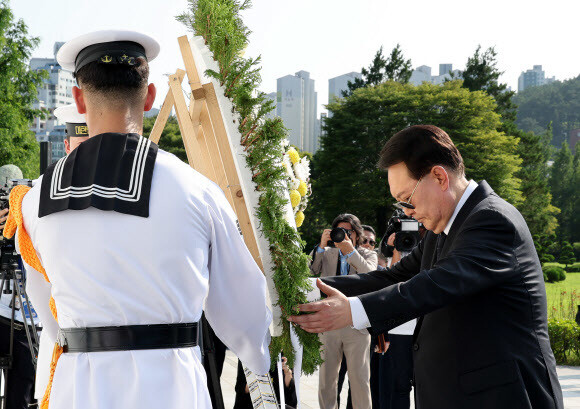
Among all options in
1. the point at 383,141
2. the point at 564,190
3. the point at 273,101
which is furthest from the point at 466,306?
the point at 564,190

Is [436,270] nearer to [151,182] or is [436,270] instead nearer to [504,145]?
[151,182]

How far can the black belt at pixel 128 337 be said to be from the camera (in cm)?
206

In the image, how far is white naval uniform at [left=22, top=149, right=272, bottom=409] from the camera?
2025 millimetres

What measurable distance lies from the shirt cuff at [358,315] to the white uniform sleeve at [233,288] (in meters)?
0.59

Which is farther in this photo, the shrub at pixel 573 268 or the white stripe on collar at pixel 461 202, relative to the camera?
the shrub at pixel 573 268

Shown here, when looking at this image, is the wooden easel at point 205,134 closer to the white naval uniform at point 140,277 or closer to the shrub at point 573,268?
the white naval uniform at point 140,277

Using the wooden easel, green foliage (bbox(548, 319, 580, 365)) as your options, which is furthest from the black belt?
green foliage (bbox(548, 319, 580, 365))

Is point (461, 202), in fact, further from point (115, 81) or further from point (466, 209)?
point (115, 81)

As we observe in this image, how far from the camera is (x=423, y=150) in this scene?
309cm

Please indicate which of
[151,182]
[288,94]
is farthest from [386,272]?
[288,94]

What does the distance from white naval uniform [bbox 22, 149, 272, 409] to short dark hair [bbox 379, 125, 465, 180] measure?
4.04 feet

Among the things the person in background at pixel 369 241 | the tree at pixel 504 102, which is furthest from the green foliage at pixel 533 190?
the person in background at pixel 369 241

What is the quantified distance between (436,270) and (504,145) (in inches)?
2043

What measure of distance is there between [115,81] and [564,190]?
9066cm
